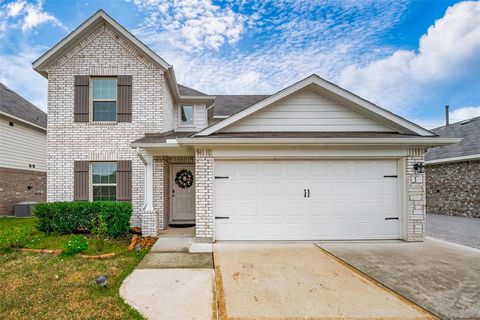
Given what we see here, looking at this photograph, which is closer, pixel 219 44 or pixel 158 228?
pixel 158 228

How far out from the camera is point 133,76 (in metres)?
8.64

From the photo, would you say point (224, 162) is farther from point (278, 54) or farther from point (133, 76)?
point (278, 54)

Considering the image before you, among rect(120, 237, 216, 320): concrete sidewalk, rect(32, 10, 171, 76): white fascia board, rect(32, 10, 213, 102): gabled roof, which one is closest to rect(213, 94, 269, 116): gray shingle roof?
rect(32, 10, 213, 102): gabled roof

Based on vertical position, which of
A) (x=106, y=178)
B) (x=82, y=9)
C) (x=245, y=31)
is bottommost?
(x=106, y=178)

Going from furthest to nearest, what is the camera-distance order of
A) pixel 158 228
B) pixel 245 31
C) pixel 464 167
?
pixel 245 31
pixel 464 167
pixel 158 228

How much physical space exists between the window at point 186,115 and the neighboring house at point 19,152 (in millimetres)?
8311

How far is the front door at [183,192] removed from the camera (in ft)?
30.6

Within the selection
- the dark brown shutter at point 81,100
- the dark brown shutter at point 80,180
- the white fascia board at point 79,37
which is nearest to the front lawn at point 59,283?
the dark brown shutter at point 80,180

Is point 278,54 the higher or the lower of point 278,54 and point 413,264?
the higher

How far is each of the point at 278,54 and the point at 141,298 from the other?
15.2 meters

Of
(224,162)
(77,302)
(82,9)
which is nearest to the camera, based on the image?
(77,302)

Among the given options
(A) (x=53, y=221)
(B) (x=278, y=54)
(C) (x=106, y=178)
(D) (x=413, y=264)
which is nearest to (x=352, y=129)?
(D) (x=413, y=264)

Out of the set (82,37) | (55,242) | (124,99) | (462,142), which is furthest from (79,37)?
(462,142)

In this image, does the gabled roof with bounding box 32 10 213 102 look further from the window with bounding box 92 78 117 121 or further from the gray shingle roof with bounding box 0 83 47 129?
the gray shingle roof with bounding box 0 83 47 129
